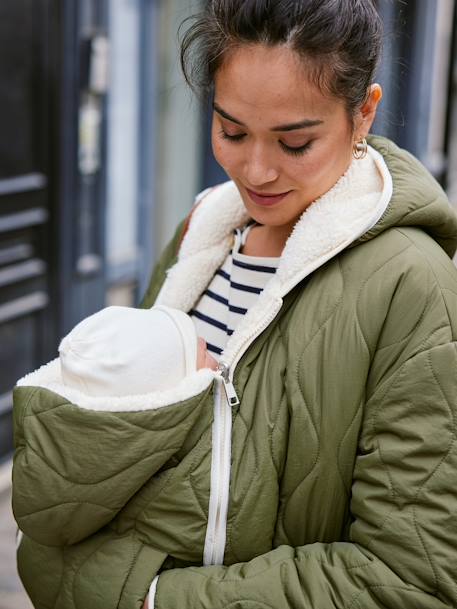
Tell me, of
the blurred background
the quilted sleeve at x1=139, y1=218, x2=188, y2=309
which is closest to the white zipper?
the quilted sleeve at x1=139, y1=218, x2=188, y2=309

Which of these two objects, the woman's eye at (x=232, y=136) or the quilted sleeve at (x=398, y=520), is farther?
the woman's eye at (x=232, y=136)

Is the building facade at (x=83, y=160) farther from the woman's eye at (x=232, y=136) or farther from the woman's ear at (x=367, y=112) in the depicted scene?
the woman's eye at (x=232, y=136)

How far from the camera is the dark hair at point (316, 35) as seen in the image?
138 centimetres

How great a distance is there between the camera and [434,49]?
8.80 meters

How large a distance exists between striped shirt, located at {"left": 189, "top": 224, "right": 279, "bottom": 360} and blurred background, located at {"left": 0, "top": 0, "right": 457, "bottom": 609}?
1.66 meters

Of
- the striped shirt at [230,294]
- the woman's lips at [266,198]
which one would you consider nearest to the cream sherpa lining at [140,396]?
the striped shirt at [230,294]

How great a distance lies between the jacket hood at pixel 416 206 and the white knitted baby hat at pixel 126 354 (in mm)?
329

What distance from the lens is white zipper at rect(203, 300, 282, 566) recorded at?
1.41 meters

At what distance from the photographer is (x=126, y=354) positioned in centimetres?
138

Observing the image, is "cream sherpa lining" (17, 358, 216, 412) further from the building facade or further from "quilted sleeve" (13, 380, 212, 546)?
the building facade

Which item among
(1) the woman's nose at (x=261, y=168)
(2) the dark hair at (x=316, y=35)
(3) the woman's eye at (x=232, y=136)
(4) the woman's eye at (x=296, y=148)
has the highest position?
(2) the dark hair at (x=316, y=35)

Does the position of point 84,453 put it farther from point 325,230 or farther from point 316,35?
point 316,35

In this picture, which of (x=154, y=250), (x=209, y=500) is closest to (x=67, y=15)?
(x=154, y=250)

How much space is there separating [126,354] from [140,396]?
0.22 ft
